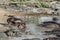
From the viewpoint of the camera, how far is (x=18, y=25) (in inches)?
72.8

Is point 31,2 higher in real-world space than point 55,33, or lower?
higher

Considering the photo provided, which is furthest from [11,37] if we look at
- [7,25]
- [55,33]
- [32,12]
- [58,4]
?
[58,4]

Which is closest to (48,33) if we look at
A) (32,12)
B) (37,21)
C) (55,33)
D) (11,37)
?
(55,33)

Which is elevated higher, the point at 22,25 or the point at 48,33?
the point at 22,25

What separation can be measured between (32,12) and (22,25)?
0.19m

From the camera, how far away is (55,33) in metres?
1.87

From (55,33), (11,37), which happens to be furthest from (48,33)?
(11,37)

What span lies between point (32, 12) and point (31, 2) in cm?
12

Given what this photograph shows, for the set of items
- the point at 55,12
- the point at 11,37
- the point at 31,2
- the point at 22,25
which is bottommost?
the point at 11,37

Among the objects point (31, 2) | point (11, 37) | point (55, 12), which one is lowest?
point (11, 37)

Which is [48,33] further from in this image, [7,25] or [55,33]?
[7,25]

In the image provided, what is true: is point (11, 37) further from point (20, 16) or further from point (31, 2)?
point (31, 2)

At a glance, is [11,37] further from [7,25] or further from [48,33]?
[48,33]

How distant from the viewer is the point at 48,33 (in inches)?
73.6
